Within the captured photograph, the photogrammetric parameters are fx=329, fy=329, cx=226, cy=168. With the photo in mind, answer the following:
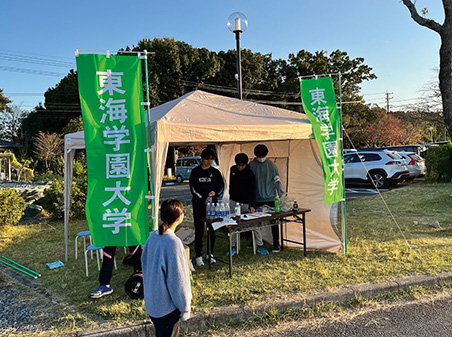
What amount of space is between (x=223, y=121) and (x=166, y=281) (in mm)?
2781

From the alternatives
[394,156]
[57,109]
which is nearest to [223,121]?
[394,156]

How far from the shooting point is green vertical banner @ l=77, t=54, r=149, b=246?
3.66m

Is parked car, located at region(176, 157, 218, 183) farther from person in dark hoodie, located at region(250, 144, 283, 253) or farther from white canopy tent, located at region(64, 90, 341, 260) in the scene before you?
person in dark hoodie, located at region(250, 144, 283, 253)

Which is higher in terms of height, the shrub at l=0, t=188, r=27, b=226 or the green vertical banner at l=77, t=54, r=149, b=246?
the green vertical banner at l=77, t=54, r=149, b=246

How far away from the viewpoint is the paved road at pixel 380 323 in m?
3.15

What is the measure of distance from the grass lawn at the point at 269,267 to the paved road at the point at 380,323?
16.4 inches

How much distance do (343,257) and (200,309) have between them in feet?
8.64

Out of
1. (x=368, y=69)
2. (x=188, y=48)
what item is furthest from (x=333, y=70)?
(x=188, y=48)

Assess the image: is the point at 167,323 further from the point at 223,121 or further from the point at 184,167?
the point at 184,167

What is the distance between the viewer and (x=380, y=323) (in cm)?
332

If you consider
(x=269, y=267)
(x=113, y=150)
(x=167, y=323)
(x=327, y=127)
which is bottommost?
(x=269, y=267)

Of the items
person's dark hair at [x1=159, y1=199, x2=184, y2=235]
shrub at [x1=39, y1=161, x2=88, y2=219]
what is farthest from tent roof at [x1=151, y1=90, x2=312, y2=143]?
shrub at [x1=39, y1=161, x2=88, y2=219]

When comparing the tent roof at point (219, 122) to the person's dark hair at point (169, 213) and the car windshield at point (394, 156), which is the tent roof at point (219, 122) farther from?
the car windshield at point (394, 156)

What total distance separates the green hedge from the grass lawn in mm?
5651
